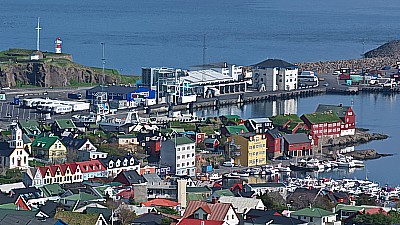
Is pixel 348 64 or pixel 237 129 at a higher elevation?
pixel 348 64

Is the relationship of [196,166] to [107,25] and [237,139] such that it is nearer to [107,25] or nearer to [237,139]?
[237,139]

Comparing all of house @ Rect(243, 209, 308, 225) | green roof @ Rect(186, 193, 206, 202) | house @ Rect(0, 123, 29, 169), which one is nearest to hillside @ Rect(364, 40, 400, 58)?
house @ Rect(0, 123, 29, 169)

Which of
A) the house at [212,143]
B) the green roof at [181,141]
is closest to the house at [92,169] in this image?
the green roof at [181,141]

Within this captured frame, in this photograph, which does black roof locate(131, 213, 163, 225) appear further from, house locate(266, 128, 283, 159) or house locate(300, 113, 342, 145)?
house locate(300, 113, 342, 145)

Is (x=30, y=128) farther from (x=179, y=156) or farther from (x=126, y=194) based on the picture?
(x=126, y=194)

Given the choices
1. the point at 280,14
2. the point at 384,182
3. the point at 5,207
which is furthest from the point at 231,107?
the point at 280,14

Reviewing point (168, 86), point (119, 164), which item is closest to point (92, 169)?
point (119, 164)
